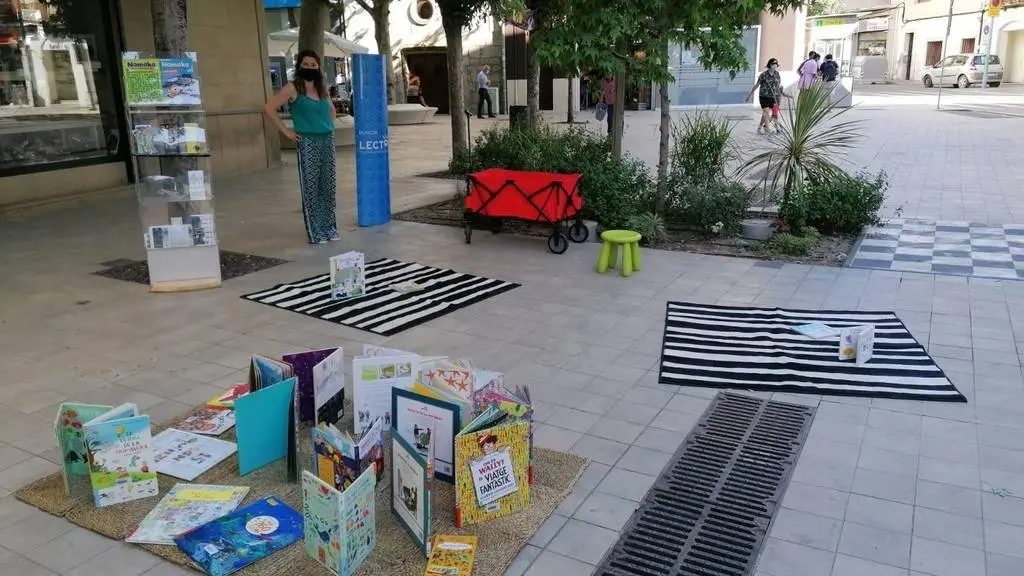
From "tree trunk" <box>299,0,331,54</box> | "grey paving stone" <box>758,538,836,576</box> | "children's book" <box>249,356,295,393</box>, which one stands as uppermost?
"tree trunk" <box>299,0,331,54</box>

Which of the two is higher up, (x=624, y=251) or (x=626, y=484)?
(x=624, y=251)

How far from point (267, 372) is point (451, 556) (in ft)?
4.54

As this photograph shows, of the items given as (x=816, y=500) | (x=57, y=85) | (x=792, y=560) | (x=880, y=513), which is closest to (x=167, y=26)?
(x=57, y=85)

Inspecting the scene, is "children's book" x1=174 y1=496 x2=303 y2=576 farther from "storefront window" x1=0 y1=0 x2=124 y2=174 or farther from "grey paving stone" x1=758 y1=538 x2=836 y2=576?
"storefront window" x1=0 y1=0 x2=124 y2=174

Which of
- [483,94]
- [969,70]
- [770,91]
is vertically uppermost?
[969,70]

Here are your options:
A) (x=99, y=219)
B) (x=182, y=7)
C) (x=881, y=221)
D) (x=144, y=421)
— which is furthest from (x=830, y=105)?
(x=99, y=219)

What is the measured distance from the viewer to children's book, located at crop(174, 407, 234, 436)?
4.04 m

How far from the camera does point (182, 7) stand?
6.83 m

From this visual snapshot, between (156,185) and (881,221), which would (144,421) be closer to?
(156,185)

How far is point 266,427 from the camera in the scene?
12.0ft

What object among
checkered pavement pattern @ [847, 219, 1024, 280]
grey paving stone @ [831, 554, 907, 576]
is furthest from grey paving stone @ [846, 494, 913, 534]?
checkered pavement pattern @ [847, 219, 1024, 280]

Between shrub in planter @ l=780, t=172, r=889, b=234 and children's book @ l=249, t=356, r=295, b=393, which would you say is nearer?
children's book @ l=249, t=356, r=295, b=393

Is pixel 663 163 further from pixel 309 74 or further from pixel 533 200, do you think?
pixel 309 74

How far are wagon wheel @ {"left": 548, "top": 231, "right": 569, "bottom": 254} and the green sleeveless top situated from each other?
2532 mm
